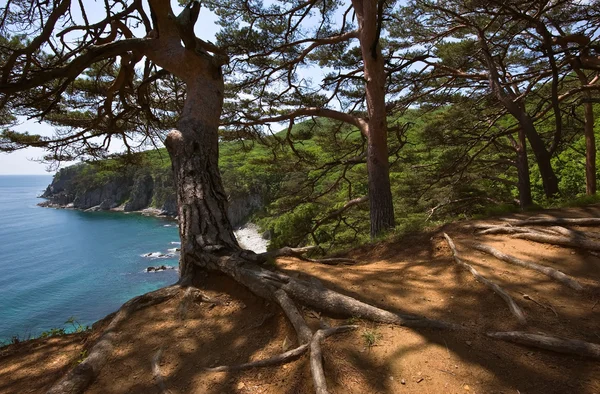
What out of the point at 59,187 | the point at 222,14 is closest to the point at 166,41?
the point at 222,14

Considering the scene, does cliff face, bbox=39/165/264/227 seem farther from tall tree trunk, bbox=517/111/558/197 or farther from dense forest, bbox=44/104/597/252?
tall tree trunk, bbox=517/111/558/197

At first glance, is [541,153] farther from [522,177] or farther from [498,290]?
[498,290]

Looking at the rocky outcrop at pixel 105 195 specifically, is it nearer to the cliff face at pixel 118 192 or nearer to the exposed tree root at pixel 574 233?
the cliff face at pixel 118 192

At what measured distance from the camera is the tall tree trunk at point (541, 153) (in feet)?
18.2

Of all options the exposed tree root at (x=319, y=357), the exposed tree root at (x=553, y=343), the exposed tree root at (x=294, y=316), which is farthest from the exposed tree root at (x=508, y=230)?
the exposed tree root at (x=294, y=316)

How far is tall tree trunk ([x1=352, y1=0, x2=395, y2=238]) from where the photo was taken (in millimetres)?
5871

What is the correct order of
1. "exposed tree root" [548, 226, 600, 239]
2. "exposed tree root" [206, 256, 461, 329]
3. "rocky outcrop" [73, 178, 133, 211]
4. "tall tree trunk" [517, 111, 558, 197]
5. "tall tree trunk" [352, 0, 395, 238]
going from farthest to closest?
"rocky outcrop" [73, 178, 133, 211] < "tall tree trunk" [352, 0, 395, 238] < "tall tree trunk" [517, 111, 558, 197] < "exposed tree root" [548, 226, 600, 239] < "exposed tree root" [206, 256, 461, 329]

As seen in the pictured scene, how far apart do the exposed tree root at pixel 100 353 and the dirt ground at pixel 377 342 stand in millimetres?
59

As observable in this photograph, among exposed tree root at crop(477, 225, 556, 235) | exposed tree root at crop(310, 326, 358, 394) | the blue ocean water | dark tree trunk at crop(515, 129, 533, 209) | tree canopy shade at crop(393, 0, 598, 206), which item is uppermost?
tree canopy shade at crop(393, 0, 598, 206)

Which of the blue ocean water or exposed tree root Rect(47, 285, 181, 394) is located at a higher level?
exposed tree root Rect(47, 285, 181, 394)

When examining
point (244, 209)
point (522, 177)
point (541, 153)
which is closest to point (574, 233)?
point (541, 153)

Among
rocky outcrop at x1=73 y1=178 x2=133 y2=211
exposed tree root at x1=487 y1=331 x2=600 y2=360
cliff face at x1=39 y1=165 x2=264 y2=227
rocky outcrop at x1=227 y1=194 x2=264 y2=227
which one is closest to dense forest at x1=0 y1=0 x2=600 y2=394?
exposed tree root at x1=487 y1=331 x2=600 y2=360

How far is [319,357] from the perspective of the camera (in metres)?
1.77

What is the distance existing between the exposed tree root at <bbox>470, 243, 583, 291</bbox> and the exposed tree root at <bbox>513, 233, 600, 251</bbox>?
0.60 m
